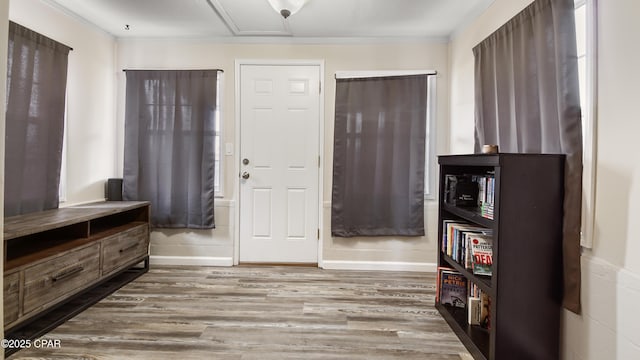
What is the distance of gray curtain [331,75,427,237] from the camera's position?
3.03 m

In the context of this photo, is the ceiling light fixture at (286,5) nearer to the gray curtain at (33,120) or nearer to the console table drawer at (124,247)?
the gray curtain at (33,120)

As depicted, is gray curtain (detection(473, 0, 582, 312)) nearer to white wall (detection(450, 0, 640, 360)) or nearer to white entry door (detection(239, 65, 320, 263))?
white wall (detection(450, 0, 640, 360))

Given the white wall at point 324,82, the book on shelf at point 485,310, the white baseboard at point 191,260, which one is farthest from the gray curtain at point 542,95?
the white baseboard at point 191,260

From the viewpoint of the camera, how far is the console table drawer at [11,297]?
163 cm

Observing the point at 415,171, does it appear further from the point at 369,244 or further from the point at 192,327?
the point at 192,327

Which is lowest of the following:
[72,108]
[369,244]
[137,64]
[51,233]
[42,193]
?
[369,244]

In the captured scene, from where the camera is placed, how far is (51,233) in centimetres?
234

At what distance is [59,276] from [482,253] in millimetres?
2574

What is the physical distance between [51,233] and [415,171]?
119 inches

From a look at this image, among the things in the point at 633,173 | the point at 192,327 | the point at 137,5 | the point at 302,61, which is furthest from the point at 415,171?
the point at 137,5

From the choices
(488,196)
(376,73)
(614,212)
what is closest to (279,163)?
(376,73)

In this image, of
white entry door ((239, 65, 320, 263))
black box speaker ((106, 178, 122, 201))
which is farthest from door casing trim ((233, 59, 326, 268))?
black box speaker ((106, 178, 122, 201))

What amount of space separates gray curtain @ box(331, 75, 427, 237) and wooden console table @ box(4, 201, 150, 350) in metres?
1.92

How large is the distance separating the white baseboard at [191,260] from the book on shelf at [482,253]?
2294 mm
